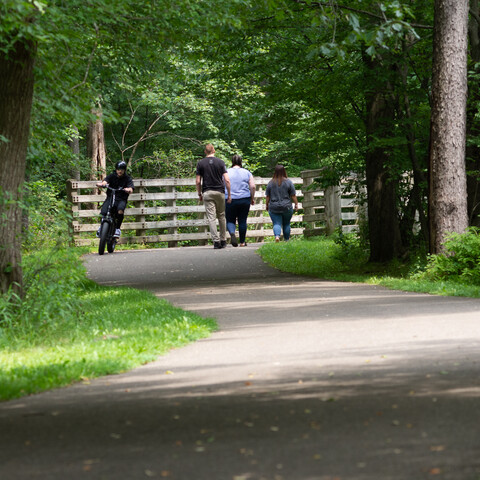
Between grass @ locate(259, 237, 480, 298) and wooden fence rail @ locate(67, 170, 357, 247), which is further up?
wooden fence rail @ locate(67, 170, 357, 247)

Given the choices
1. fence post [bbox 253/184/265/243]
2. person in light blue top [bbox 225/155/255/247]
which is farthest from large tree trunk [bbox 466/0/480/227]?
fence post [bbox 253/184/265/243]

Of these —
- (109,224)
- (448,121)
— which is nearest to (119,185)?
(109,224)

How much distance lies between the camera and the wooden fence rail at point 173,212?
26.3 meters

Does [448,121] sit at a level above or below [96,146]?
below

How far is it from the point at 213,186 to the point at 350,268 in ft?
17.1

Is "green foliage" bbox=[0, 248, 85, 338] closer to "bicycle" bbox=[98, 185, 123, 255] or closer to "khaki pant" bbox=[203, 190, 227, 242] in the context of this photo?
"bicycle" bbox=[98, 185, 123, 255]

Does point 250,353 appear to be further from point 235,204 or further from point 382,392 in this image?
point 235,204

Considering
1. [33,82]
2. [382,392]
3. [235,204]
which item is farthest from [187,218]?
[382,392]

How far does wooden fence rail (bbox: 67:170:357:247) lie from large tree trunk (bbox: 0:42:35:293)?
15106mm

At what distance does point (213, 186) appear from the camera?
22.1m

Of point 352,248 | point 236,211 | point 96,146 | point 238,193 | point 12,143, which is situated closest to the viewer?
point 12,143

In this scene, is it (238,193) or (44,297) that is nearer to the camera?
(44,297)

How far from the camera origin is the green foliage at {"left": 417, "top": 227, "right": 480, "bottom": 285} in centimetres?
1359

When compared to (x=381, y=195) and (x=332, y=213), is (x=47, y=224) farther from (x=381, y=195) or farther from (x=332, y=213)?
(x=332, y=213)
